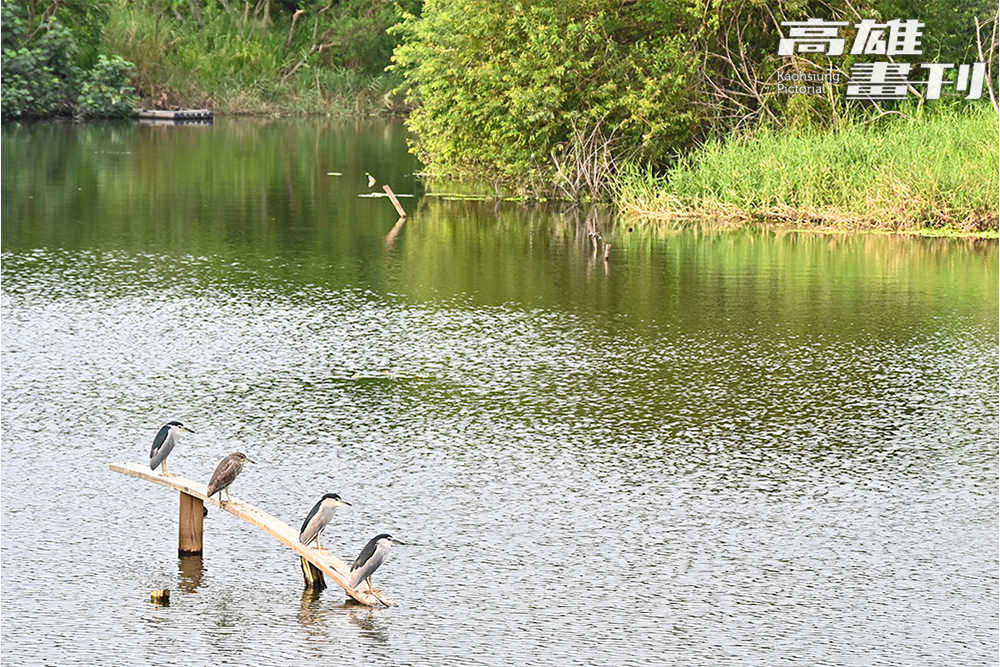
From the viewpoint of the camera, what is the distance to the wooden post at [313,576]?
795 centimetres

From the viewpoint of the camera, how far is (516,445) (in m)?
10.8

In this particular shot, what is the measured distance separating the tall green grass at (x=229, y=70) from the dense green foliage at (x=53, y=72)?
1.18 meters

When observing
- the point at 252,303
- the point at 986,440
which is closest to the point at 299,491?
the point at 986,440

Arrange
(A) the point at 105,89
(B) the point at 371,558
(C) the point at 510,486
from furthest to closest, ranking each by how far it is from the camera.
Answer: (A) the point at 105,89 < (C) the point at 510,486 < (B) the point at 371,558

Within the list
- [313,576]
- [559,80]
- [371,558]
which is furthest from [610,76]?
[371,558]

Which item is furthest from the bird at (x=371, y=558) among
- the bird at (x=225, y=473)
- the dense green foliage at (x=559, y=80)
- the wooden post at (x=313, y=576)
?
the dense green foliage at (x=559, y=80)

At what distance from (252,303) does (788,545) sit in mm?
8671

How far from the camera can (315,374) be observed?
508 inches

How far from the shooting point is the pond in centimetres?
758

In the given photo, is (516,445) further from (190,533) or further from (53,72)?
(53,72)

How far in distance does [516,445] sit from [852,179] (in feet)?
45.0

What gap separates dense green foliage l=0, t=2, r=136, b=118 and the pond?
25.5m

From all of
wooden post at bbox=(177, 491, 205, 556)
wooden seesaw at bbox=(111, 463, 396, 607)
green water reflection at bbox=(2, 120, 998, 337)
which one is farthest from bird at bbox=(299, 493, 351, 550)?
green water reflection at bbox=(2, 120, 998, 337)
